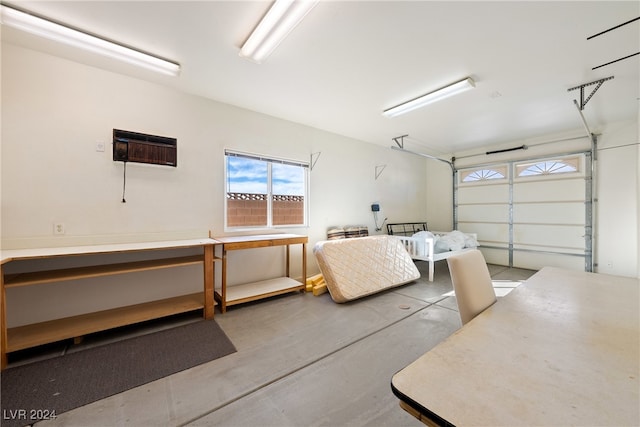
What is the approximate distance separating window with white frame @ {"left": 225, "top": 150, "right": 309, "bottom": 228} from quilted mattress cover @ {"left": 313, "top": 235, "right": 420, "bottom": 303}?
1.03m

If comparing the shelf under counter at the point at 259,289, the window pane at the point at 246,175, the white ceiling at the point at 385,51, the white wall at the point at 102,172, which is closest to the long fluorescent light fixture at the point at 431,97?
the white ceiling at the point at 385,51

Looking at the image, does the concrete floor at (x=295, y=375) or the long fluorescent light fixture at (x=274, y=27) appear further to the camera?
the long fluorescent light fixture at (x=274, y=27)

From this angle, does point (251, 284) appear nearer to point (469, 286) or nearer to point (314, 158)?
point (314, 158)

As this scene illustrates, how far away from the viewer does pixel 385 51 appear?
242 cm

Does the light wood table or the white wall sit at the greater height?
the white wall

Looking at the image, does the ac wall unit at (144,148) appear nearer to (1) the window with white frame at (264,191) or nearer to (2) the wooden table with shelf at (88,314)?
(1) the window with white frame at (264,191)

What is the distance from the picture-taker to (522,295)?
1458mm

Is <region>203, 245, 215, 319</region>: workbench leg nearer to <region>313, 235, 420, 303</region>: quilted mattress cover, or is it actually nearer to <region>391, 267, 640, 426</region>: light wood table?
<region>313, 235, 420, 303</region>: quilted mattress cover

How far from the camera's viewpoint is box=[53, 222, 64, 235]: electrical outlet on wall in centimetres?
251

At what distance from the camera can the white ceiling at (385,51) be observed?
194cm

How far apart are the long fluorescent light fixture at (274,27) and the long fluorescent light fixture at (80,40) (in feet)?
3.16

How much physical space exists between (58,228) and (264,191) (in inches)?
94.8

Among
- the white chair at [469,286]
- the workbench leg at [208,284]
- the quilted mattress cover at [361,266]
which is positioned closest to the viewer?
the white chair at [469,286]

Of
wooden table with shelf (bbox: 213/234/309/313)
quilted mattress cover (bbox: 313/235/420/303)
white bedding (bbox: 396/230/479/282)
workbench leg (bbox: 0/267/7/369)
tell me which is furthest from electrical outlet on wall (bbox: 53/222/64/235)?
white bedding (bbox: 396/230/479/282)
